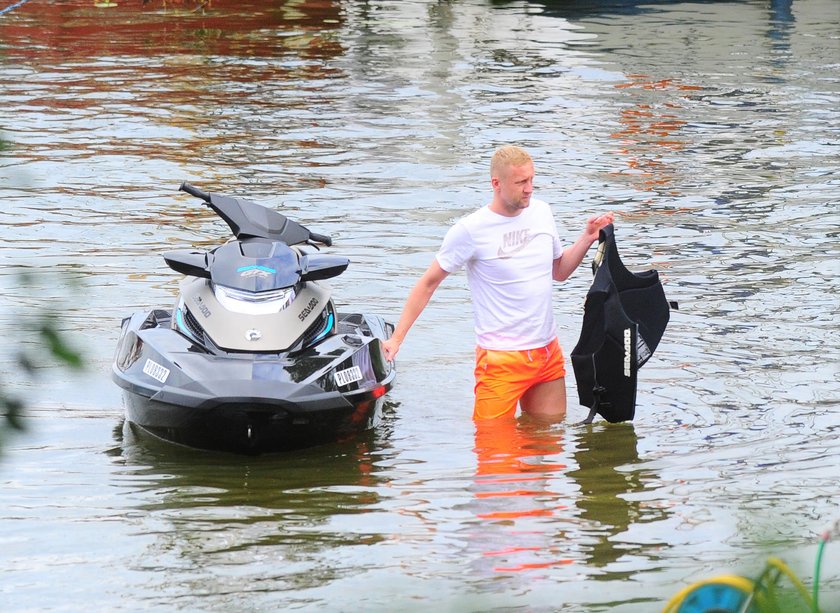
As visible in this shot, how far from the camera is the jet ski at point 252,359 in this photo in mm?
7031

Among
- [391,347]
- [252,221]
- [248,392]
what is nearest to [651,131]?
[252,221]

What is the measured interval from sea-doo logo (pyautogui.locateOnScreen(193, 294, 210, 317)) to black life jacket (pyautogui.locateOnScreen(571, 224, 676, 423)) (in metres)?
1.90

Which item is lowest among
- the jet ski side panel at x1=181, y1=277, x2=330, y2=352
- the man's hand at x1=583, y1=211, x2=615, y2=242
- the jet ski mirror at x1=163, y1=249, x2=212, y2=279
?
the jet ski side panel at x1=181, y1=277, x2=330, y2=352

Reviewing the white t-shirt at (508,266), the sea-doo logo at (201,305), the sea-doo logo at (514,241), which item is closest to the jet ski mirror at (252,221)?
the sea-doo logo at (201,305)

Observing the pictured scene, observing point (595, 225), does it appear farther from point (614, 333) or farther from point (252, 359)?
point (252, 359)

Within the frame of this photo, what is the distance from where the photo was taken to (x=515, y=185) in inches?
278

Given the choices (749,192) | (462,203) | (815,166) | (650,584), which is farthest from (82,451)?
(815,166)

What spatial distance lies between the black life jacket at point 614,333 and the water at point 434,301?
0.31m

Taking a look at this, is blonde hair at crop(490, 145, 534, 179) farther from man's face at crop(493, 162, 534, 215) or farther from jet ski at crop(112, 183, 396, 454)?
jet ski at crop(112, 183, 396, 454)

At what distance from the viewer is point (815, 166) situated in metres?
16.7

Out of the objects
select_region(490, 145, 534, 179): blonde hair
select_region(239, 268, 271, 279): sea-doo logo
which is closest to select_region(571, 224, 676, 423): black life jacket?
select_region(490, 145, 534, 179): blonde hair

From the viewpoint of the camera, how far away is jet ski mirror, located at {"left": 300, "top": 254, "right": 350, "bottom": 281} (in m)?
7.66

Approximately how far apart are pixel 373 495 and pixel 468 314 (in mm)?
3964

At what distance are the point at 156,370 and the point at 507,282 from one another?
5.91ft
